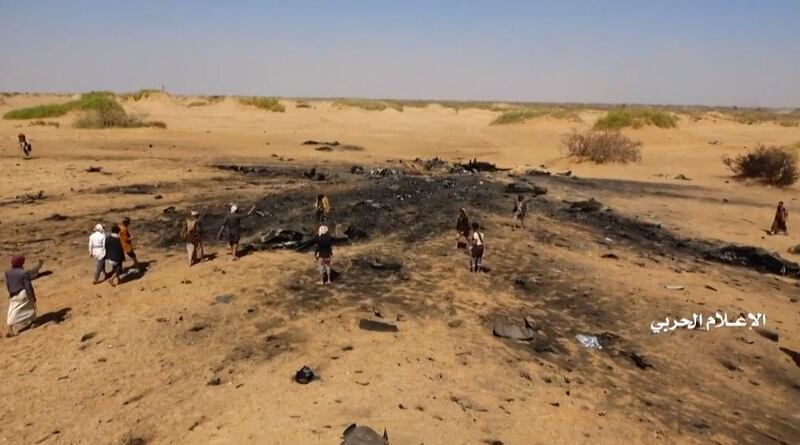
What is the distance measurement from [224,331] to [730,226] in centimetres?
1731

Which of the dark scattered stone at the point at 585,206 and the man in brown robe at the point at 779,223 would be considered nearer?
the man in brown robe at the point at 779,223

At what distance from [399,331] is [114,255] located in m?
6.31

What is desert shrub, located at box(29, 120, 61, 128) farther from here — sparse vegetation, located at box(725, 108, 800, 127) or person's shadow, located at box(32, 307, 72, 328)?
sparse vegetation, located at box(725, 108, 800, 127)

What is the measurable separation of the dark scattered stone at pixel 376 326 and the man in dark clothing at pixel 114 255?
5.57 metres

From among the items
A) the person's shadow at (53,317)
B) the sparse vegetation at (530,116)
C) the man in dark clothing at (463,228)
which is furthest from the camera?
the sparse vegetation at (530,116)

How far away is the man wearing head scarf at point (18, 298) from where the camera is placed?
31.1ft

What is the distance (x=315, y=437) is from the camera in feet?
20.2

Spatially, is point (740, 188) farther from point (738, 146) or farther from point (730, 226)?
point (738, 146)

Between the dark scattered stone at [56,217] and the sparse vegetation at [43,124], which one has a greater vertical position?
the sparse vegetation at [43,124]

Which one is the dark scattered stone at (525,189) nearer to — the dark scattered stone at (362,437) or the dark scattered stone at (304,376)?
the dark scattered stone at (304,376)

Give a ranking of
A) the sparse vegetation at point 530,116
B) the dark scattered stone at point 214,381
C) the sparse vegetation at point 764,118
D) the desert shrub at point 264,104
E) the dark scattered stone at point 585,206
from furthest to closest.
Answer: the sparse vegetation at point 764,118 < the desert shrub at point 264,104 < the sparse vegetation at point 530,116 < the dark scattered stone at point 585,206 < the dark scattered stone at point 214,381

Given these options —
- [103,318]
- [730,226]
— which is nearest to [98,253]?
[103,318]

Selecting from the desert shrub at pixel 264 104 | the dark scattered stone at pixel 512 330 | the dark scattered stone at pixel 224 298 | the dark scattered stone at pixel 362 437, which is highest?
the desert shrub at pixel 264 104

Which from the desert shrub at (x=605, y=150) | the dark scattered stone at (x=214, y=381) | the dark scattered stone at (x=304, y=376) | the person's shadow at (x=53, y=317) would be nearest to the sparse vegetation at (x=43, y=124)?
the person's shadow at (x=53, y=317)
